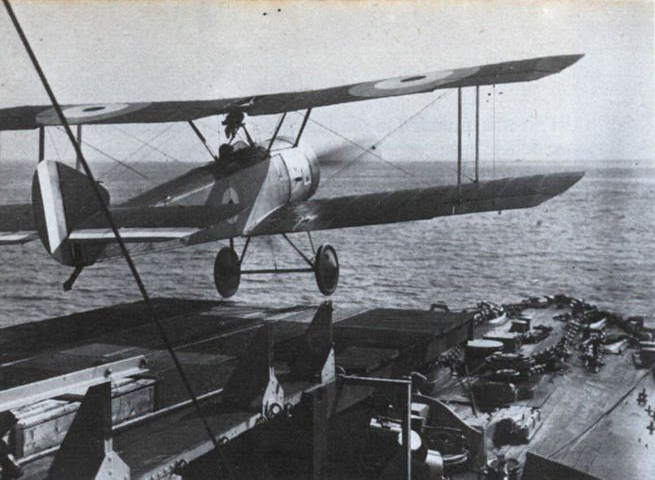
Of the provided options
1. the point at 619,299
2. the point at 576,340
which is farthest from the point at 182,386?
the point at 619,299

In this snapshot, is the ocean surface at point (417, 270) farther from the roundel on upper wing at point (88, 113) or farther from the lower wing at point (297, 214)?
the roundel on upper wing at point (88, 113)

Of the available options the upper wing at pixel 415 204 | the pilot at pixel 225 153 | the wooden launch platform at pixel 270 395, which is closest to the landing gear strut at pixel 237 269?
the wooden launch platform at pixel 270 395

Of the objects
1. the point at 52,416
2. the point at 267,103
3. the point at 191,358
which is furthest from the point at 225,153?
the point at 52,416

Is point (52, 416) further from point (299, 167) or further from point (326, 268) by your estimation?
point (299, 167)

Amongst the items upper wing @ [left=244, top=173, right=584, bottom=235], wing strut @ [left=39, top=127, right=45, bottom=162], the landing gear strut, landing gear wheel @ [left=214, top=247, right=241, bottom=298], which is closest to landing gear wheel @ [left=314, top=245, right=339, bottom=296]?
the landing gear strut

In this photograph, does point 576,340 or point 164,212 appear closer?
point 164,212

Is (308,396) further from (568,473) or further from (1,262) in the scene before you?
(1,262)

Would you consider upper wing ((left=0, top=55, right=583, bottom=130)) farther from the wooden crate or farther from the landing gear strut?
the wooden crate
